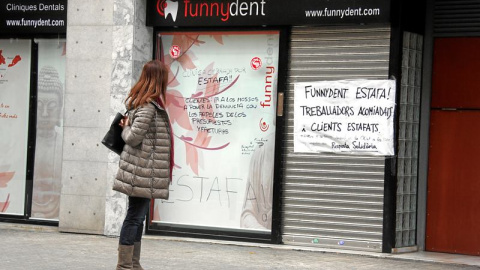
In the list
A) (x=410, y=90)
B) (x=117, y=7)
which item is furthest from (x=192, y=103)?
(x=410, y=90)

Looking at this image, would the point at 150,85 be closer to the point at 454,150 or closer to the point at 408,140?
the point at 408,140

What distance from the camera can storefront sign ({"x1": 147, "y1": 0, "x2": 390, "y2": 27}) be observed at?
1074 cm

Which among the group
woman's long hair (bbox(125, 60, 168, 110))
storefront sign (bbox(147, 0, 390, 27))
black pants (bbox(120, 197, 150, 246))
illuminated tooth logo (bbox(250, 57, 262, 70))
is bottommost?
black pants (bbox(120, 197, 150, 246))

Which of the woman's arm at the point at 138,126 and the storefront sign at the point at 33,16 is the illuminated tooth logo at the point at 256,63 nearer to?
the storefront sign at the point at 33,16

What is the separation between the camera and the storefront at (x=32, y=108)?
12.7 metres

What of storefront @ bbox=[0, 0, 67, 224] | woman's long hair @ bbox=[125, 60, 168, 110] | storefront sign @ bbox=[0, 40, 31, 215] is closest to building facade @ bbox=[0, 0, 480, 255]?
storefront @ bbox=[0, 0, 67, 224]

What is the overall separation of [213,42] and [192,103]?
0.81m

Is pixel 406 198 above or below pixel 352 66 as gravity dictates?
below

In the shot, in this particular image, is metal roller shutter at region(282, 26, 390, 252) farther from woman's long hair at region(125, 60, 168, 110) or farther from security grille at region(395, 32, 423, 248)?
woman's long hair at region(125, 60, 168, 110)

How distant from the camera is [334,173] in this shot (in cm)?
1094

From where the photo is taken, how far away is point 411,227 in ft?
36.9

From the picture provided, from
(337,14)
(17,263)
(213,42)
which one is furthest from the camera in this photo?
(213,42)

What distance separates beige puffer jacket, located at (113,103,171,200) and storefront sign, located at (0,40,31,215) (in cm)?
511

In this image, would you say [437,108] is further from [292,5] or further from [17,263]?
[17,263]
